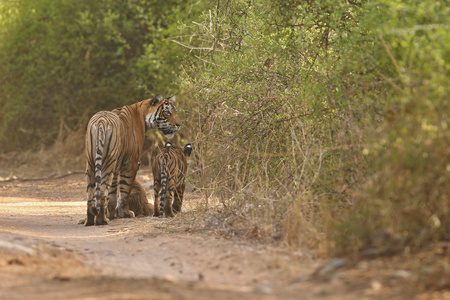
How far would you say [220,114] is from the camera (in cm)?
1174

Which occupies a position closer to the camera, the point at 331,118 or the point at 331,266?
the point at 331,266

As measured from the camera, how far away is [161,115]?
1291 cm

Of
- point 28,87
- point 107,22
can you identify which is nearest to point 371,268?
point 107,22

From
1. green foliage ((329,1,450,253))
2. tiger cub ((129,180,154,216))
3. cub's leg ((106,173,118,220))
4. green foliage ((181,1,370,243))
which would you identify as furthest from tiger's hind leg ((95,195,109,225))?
green foliage ((329,1,450,253))

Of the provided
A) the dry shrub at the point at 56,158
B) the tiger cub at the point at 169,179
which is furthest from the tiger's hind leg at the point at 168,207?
the dry shrub at the point at 56,158

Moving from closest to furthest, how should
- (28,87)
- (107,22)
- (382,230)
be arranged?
1. (382,230)
2. (107,22)
3. (28,87)

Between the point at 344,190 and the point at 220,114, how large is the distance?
3372 millimetres

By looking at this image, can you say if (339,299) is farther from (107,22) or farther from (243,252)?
(107,22)

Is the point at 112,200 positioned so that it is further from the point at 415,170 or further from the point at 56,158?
the point at 56,158

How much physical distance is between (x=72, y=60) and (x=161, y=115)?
10798mm

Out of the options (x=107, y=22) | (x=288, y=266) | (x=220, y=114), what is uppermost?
(x=107, y=22)

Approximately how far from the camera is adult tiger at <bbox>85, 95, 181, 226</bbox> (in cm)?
1120

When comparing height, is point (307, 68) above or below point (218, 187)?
above

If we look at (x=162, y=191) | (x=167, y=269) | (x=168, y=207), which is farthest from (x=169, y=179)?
(x=167, y=269)
